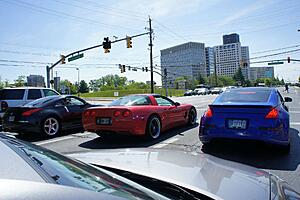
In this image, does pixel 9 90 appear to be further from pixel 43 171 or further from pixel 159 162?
pixel 43 171

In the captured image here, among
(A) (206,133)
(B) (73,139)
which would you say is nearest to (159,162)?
(A) (206,133)

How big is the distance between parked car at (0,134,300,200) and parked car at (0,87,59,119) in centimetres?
930

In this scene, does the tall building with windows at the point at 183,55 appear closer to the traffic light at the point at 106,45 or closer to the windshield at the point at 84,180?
the traffic light at the point at 106,45

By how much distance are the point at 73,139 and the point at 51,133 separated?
104 centimetres

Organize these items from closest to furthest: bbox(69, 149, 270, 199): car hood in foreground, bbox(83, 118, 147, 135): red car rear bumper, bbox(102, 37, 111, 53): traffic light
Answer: bbox(69, 149, 270, 199): car hood in foreground < bbox(83, 118, 147, 135): red car rear bumper < bbox(102, 37, 111, 53): traffic light

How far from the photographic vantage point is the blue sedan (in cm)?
504

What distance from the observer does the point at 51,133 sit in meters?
8.49

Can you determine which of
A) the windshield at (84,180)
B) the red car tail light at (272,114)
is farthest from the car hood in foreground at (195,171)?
the red car tail light at (272,114)

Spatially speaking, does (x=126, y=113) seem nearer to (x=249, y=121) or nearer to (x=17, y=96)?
(x=249, y=121)

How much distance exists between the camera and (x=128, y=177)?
2.23 meters

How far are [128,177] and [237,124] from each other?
139 inches

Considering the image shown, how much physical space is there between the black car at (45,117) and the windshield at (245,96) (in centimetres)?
516

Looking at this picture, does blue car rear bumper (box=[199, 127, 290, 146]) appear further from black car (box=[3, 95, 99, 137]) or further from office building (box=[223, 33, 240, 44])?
office building (box=[223, 33, 240, 44])

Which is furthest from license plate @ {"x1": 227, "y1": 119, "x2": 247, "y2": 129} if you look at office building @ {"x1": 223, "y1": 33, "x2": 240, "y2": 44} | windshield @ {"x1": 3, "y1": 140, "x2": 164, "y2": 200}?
office building @ {"x1": 223, "y1": 33, "x2": 240, "y2": 44}
